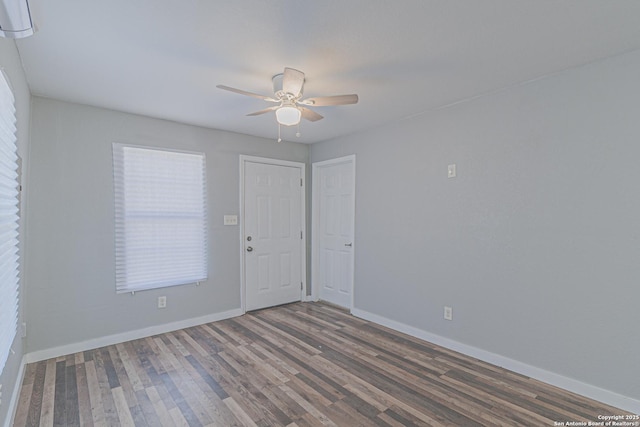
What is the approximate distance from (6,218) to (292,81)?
1.87 meters

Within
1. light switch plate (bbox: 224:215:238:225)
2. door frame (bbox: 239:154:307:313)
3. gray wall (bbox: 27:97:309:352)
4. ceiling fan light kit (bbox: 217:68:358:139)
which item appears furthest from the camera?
door frame (bbox: 239:154:307:313)

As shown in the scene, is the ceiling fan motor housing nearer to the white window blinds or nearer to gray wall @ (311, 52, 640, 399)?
the white window blinds

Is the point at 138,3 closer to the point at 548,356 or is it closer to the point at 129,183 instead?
the point at 129,183

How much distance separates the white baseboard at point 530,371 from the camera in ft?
6.93

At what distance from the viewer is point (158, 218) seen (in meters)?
3.48

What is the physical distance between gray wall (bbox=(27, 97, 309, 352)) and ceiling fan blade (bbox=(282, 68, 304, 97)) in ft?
6.72

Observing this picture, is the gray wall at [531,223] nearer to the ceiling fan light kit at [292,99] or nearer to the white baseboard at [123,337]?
the ceiling fan light kit at [292,99]

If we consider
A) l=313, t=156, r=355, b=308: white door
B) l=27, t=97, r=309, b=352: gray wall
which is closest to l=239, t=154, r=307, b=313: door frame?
l=313, t=156, r=355, b=308: white door

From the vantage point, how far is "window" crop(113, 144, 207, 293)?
3277mm

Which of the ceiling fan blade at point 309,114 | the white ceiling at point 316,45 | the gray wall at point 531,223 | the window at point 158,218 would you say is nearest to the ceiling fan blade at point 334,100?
the ceiling fan blade at point 309,114

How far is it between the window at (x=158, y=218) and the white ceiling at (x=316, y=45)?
0.75 metres

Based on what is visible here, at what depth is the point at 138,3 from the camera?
63.6 inches

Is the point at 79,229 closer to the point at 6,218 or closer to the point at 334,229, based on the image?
the point at 6,218

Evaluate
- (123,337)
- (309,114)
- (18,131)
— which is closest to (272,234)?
(123,337)
